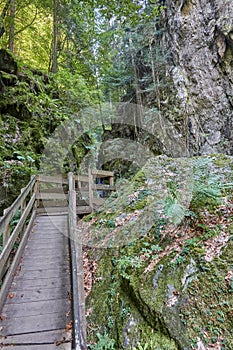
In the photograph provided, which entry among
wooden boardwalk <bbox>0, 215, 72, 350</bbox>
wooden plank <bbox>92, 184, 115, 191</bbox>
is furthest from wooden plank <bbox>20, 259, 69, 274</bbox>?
wooden plank <bbox>92, 184, 115, 191</bbox>

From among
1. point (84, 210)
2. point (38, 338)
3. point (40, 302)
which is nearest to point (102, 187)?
point (84, 210)

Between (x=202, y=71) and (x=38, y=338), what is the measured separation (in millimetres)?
14525

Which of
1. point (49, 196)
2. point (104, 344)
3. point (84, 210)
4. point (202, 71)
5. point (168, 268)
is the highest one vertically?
point (202, 71)

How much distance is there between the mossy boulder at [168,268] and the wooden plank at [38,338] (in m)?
0.74

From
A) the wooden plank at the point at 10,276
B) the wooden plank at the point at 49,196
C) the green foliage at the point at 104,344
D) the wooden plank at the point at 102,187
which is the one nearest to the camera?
the green foliage at the point at 104,344

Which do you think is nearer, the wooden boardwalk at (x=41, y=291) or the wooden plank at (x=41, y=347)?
the wooden plank at (x=41, y=347)

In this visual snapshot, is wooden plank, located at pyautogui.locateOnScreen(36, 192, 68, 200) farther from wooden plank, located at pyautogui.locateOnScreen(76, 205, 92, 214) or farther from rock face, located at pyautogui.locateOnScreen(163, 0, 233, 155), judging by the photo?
rock face, located at pyautogui.locateOnScreen(163, 0, 233, 155)

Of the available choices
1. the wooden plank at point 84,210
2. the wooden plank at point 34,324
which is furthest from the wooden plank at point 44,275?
the wooden plank at point 84,210

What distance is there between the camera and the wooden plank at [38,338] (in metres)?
2.81

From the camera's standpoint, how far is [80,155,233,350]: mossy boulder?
3039mm

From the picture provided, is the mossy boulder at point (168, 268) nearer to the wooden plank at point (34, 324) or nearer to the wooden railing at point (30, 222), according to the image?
the wooden plank at point (34, 324)

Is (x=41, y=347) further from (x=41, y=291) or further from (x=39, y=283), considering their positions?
(x=39, y=283)

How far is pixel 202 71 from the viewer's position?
13.5 metres

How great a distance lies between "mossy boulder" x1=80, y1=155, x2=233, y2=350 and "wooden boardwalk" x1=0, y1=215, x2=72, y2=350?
25.0 inches
